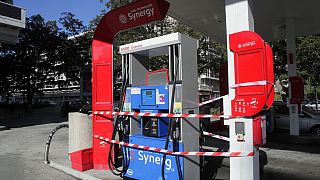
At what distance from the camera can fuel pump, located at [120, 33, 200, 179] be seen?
17.1 feet

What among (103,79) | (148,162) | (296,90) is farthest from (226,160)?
(296,90)

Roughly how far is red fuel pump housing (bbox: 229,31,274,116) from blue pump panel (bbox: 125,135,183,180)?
146cm

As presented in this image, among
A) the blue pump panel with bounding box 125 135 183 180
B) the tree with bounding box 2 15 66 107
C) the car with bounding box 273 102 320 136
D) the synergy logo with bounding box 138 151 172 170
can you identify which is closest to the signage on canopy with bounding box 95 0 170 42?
the blue pump panel with bounding box 125 135 183 180

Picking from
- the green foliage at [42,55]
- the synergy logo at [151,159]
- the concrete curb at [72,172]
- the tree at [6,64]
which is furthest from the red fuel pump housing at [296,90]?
the tree at [6,64]

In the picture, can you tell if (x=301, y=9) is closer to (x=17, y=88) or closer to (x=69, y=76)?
(x=69, y=76)

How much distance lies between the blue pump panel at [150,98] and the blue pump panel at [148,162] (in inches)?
24.0

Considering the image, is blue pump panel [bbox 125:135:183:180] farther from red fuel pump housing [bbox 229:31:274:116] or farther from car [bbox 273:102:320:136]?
car [bbox 273:102:320:136]

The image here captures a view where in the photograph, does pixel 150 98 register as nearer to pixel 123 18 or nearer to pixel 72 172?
pixel 123 18

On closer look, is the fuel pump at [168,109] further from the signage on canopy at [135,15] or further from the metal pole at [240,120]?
the metal pole at [240,120]

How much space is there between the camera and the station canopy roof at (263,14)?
31.6 feet

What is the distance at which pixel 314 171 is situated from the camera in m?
6.65

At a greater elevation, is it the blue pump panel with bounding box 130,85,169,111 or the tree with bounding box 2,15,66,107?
the tree with bounding box 2,15,66,107

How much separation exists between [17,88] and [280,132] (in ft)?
125

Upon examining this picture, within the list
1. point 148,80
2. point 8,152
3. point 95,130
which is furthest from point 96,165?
point 8,152
